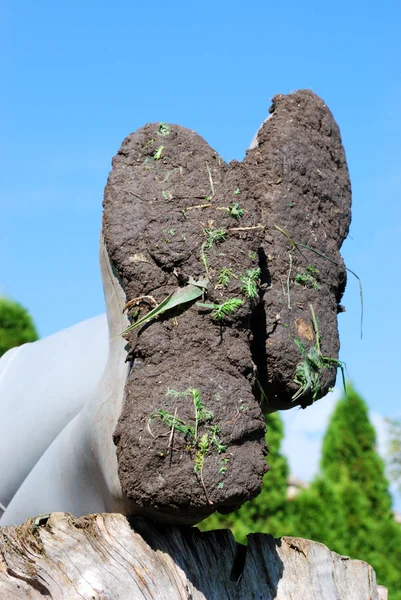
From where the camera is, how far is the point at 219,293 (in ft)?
6.30

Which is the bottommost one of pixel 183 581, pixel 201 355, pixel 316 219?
pixel 183 581

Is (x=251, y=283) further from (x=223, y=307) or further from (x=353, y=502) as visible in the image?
(x=353, y=502)

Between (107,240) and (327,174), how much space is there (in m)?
0.66

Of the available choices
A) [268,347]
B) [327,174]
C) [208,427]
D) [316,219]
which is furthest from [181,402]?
[327,174]

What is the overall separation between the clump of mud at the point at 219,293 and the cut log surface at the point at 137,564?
104mm

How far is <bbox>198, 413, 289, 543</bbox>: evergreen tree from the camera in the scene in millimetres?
7086

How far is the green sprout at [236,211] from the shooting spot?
2.00 metres

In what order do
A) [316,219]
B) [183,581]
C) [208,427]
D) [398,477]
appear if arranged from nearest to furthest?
[208,427] → [183,581] → [316,219] → [398,477]

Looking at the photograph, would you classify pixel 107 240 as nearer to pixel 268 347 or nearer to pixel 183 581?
pixel 268 347

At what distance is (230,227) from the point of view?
6.53 feet

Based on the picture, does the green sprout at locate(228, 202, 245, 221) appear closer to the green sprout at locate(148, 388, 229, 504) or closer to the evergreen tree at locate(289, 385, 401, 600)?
the green sprout at locate(148, 388, 229, 504)

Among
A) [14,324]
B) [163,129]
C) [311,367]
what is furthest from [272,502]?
[163,129]

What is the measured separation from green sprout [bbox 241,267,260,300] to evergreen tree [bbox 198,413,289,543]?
17.0ft

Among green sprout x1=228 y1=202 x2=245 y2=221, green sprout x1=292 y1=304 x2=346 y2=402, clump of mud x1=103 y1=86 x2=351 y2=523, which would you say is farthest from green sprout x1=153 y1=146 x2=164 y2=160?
green sprout x1=292 y1=304 x2=346 y2=402
